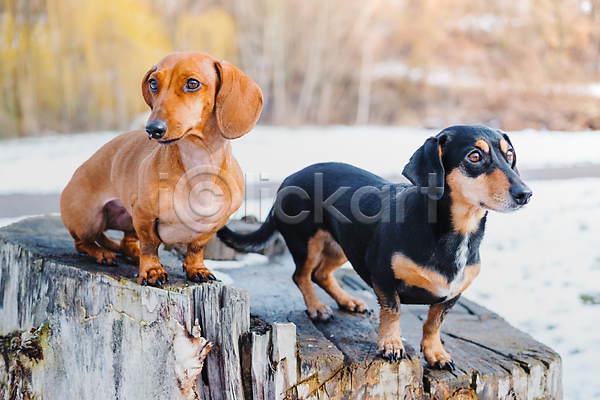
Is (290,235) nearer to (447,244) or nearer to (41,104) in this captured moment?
(447,244)

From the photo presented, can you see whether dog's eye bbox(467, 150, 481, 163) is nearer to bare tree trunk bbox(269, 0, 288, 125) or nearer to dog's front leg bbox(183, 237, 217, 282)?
dog's front leg bbox(183, 237, 217, 282)

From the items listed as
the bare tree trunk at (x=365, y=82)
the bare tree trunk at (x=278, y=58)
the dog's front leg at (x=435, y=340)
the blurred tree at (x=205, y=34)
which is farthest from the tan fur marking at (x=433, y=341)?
the bare tree trunk at (x=365, y=82)

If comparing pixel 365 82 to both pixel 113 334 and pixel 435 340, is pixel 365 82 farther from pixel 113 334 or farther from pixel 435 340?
pixel 113 334

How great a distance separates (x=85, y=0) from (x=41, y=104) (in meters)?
3.54

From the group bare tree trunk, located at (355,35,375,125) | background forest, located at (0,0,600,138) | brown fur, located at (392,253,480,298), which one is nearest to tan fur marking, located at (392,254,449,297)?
brown fur, located at (392,253,480,298)

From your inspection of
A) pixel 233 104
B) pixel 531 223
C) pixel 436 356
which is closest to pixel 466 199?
pixel 436 356

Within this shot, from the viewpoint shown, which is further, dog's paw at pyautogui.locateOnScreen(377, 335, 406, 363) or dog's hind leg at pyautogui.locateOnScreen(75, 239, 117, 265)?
dog's hind leg at pyautogui.locateOnScreen(75, 239, 117, 265)

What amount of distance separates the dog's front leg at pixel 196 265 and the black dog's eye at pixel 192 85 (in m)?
0.70

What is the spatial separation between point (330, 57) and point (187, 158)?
2257 centimetres

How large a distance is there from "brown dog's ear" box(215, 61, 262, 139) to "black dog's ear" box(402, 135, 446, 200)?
69cm

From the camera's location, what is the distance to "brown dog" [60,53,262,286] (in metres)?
1.83

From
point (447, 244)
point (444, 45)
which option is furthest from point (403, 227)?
point (444, 45)

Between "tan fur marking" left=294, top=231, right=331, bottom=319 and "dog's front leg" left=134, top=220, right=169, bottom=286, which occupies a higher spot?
"dog's front leg" left=134, top=220, right=169, bottom=286

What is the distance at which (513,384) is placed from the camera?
2.19 m
